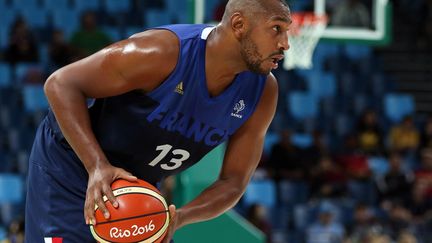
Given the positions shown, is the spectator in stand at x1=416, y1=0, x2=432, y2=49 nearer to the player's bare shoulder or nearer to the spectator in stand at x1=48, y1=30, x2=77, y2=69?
the spectator in stand at x1=48, y1=30, x2=77, y2=69

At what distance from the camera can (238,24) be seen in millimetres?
3789

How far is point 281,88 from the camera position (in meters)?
14.7

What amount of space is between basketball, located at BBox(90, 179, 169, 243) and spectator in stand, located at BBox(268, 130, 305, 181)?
9367 mm

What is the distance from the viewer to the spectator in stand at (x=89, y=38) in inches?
519

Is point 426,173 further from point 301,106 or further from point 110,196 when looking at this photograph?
point 110,196

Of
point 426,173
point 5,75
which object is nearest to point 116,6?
point 5,75

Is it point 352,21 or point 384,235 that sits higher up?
point 352,21

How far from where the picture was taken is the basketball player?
12.2 ft

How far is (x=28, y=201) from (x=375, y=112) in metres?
11.8

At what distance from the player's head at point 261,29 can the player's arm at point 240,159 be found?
1.27 ft

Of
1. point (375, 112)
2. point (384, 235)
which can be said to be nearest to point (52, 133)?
point (384, 235)

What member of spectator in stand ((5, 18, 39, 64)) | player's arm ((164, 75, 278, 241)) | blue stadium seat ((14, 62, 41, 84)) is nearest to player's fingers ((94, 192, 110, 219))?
player's arm ((164, 75, 278, 241))

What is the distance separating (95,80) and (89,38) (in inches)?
382

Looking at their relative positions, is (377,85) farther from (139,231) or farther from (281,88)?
(139,231)
